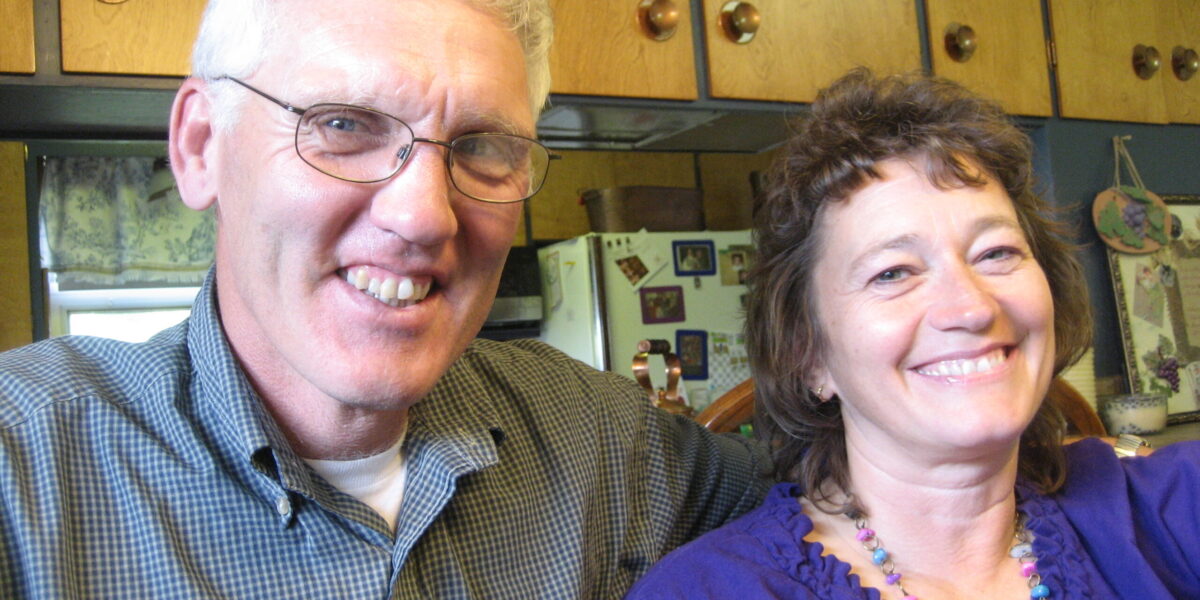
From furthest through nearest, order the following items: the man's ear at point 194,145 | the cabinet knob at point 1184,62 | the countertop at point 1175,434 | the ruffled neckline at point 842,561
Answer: the cabinet knob at point 1184,62, the countertop at point 1175,434, the ruffled neckline at point 842,561, the man's ear at point 194,145

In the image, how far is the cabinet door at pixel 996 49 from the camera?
232 centimetres

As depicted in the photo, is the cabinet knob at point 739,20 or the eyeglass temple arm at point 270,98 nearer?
the eyeglass temple arm at point 270,98

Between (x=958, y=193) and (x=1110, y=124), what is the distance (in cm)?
195

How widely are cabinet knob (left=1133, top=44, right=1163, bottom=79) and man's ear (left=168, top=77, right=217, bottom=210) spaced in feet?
8.69

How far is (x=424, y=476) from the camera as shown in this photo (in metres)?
0.98

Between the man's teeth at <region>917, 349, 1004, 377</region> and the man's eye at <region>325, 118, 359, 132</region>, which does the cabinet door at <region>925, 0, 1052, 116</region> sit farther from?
the man's eye at <region>325, 118, 359, 132</region>

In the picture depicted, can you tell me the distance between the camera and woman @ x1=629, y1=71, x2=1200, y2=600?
1.04 meters

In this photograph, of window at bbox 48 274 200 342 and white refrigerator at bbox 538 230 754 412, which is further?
white refrigerator at bbox 538 230 754 412

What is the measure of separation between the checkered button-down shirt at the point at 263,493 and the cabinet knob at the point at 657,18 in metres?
1.00

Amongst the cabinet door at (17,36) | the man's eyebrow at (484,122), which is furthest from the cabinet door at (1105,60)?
the cabinet door at (17,36)

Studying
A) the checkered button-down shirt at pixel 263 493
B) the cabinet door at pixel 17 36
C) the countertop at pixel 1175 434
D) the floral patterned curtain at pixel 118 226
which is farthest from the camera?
the countertop at pixel 1175 434

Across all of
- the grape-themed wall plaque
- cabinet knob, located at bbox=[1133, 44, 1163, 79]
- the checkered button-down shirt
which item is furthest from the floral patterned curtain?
cabinet knob, located at bbox=[1133, 44, 1163, 79]

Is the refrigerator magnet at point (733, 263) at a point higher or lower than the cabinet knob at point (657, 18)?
lower

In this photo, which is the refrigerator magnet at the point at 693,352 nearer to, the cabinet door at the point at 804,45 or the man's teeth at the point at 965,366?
the cabinet door at the point at 804,45
